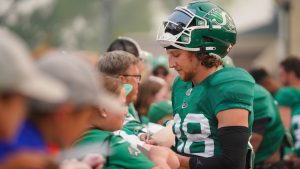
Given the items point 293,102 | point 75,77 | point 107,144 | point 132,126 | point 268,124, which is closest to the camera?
point 75,77

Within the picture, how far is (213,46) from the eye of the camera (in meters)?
6.24

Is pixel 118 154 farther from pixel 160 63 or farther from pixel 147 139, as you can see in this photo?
pixel 160 63

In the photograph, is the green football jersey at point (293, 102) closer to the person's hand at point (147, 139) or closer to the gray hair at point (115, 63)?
the gray hair at point (115, 63)

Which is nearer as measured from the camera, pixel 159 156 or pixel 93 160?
pixel 93 160

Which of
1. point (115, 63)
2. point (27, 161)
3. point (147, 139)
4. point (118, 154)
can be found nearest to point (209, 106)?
point (147, 139)

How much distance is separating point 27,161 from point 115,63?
313 centimetres

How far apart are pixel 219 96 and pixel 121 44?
7.07 feet

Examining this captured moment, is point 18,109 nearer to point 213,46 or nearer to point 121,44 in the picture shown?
point 213,46

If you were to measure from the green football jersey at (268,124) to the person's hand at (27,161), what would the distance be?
4.97m

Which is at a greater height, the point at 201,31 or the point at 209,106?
the point at 201,31

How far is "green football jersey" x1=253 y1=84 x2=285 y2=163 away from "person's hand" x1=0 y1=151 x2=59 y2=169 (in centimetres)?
497

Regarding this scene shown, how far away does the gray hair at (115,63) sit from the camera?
656 cm

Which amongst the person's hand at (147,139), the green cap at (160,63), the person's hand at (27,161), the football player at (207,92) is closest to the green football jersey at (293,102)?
the green cap at (160,63)

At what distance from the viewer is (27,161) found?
3.56 meters
